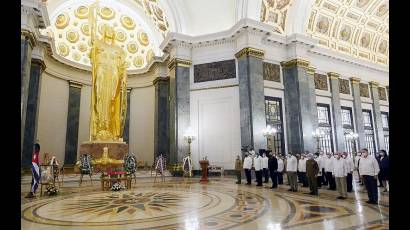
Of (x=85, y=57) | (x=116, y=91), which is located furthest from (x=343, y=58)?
(x=85, y=57)

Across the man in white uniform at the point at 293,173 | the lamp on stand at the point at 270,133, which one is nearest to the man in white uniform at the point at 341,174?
the man in white uniform at the point at 293,173

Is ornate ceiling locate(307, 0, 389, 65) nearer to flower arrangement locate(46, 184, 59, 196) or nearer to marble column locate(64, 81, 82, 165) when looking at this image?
marble column locate(64, 81, 82, 165)

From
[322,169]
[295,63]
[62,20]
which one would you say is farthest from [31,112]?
[295,63]

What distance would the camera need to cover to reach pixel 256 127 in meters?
13.0

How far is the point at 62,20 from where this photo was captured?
17375 mm

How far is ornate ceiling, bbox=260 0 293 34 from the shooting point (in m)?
14.6

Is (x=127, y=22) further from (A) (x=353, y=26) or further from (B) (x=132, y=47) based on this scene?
(A) (x=353, y=26)

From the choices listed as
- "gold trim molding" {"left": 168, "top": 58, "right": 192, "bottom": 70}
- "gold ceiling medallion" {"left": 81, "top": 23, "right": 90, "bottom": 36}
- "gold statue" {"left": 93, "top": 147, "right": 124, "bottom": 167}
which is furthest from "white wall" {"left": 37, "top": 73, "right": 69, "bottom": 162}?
"gold trim molding" {"left": 168, "top": 58, "right": 192, "bottom": 70}

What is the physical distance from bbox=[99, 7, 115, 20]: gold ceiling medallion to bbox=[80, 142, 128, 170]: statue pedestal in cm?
1041

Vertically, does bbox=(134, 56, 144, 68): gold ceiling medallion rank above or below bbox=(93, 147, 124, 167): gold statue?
above

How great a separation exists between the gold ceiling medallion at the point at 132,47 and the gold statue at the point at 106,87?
6004 millimetres

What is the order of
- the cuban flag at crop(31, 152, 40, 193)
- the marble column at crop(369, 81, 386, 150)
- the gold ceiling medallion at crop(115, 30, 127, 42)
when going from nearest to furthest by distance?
1. the cuban flag at crop(31, 152, 40, 193)
2. the marble column at crop(369, 81, 386, 150)
3. the gold ceiling medallion at crop(115, 30, 127, 42)
